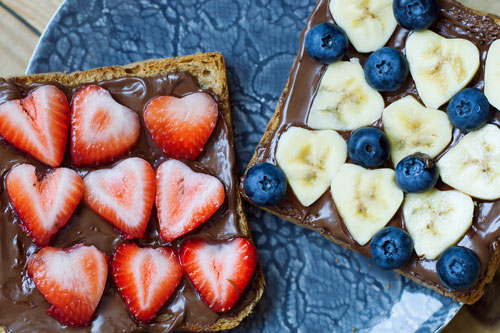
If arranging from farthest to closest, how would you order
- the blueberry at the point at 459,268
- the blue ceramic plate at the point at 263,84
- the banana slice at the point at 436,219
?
the blue ceramic plate at the point at 263,84 → the banana slice at the point at 436,219 → the blueberry at the point at 459,268

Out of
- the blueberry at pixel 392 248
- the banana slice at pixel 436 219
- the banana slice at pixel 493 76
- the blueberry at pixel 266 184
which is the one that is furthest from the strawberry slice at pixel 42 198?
the banana slice at pixel 493 76

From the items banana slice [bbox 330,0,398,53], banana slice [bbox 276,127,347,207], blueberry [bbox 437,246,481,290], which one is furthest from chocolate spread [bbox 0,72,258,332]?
blueberry [bbox 437,246,481,290]

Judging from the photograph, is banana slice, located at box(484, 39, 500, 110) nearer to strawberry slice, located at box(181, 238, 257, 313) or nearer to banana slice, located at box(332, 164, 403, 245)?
banana slice, located at box(332, 164, 403, 245)

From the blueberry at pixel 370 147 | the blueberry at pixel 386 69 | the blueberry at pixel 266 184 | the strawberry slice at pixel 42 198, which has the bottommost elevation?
the strawberry slice at pixel 42 198

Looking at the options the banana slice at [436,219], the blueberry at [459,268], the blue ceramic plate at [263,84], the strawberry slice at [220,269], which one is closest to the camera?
the blueberry at [459,268]

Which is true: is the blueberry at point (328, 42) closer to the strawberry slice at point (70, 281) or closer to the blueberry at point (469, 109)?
the blueberry at point (469, 109)

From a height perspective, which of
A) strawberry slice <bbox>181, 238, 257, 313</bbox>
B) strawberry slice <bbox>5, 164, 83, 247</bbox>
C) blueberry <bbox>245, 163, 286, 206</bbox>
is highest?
blueberry <bbox>245, 163, 286, 206</bbox>

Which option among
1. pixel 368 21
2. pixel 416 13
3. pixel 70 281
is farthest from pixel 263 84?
pixel 70 281
